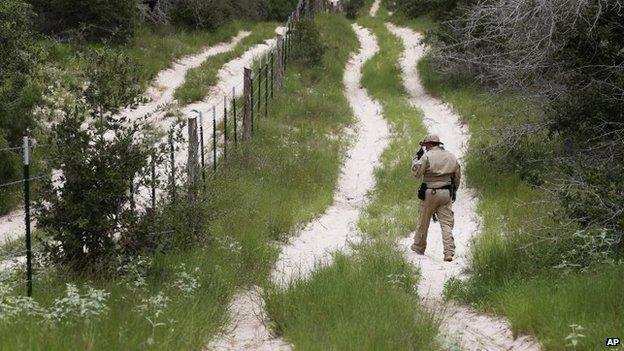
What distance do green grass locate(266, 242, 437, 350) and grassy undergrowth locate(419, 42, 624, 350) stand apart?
82cm

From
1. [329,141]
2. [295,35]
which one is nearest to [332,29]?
[295,35]

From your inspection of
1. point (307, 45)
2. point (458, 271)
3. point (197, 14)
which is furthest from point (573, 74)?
point (197, 14)

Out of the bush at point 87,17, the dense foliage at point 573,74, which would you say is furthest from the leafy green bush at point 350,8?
the dense foliage at point 573,74

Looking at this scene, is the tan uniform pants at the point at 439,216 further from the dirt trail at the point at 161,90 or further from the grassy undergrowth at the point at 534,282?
the dirt trail at the point at 161,90

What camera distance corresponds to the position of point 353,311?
546 cm

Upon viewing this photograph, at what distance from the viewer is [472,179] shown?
12.2m

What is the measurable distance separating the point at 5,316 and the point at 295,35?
21.8m

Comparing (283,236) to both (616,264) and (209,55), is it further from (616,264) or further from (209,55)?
(209,55)

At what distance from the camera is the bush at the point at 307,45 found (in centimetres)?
2433

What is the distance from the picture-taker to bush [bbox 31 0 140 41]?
21.3 meters

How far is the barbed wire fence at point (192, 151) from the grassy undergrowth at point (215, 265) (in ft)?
1.07

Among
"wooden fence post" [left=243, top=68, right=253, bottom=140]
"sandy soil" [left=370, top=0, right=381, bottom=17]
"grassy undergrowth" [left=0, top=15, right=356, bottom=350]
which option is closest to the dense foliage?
"grassy undergrowth" [left=0, top=15, right=356, bottom=350]

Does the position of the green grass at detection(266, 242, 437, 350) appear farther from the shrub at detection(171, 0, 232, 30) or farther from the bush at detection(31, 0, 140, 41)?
the shrub at detection(171, 0, 232, 30)

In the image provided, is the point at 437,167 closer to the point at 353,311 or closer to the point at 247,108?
the point at 353,311
